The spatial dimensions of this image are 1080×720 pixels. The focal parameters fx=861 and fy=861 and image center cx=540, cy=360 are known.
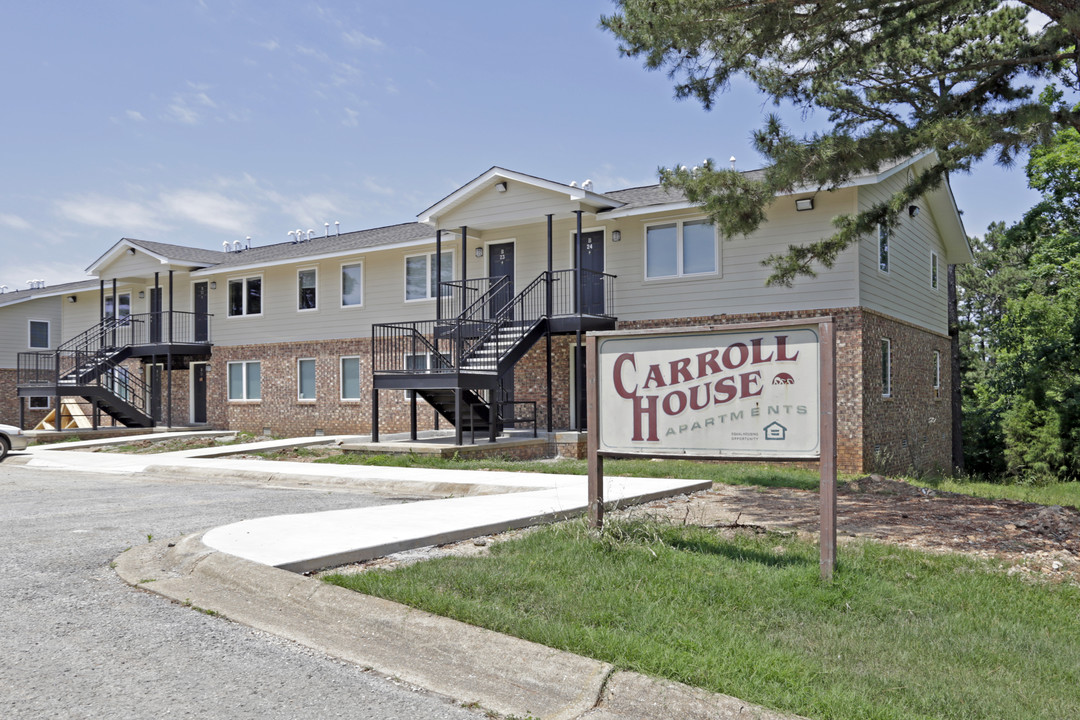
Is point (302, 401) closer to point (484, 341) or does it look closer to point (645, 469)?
point (484, 341)

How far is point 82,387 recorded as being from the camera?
25453mm

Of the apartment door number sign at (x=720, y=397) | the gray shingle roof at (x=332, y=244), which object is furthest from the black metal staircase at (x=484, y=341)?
the apartment door number sign at (x=720, y=397)

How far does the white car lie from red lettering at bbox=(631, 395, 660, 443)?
59.3 ft

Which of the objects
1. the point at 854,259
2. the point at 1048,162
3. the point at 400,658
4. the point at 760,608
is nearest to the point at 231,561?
the point at 400,658

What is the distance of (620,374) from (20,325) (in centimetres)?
3619

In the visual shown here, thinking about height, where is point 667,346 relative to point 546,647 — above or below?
above

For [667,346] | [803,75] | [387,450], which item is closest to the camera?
[667,346]

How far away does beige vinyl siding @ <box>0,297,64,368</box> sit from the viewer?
35.2 metres

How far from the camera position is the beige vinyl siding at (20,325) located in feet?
116

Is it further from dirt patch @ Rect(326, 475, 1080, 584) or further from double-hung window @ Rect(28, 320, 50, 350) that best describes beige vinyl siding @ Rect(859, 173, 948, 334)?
double-hung window @ Rect(28, 320, 50, 350)

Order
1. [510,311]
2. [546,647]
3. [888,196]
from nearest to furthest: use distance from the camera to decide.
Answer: [546,647] → [888,196] → [510,311]

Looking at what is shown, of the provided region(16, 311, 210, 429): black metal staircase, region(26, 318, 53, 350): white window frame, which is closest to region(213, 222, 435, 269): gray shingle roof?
region(16, 311, 210, 429): black metal staircase

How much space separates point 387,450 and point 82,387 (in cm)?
1331

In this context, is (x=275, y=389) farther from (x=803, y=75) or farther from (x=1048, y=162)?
(x=1048, y=162)
